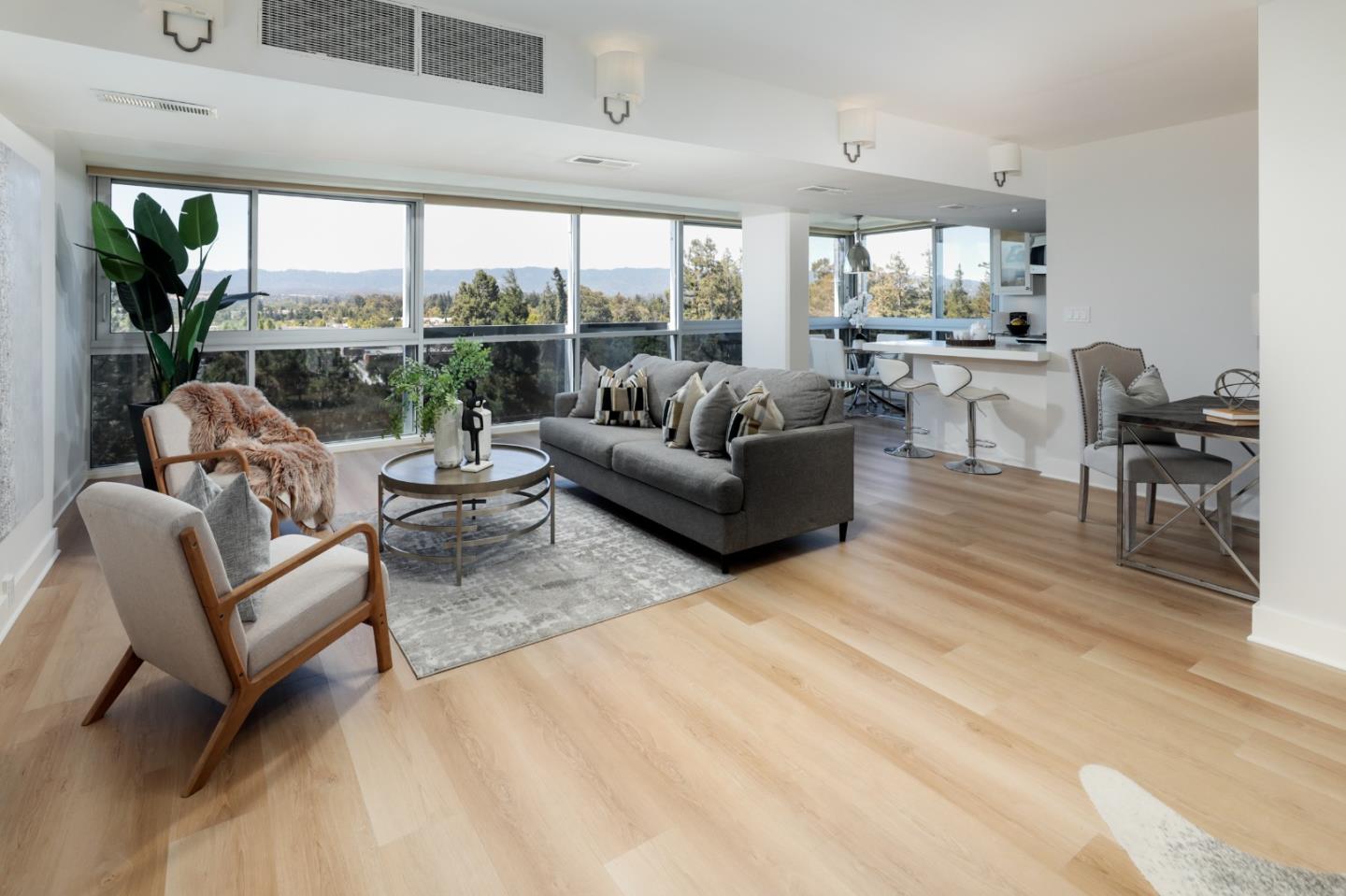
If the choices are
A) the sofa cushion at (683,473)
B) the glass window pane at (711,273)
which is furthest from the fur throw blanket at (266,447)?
the glass window pane at (711,273)

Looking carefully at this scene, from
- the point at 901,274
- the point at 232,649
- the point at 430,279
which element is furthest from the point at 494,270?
the point at 232,649

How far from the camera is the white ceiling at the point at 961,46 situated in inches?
126

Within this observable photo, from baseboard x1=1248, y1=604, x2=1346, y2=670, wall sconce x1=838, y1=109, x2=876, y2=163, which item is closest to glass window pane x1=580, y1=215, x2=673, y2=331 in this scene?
wall sconce x1=838, y1=109, x2=876, y2=163

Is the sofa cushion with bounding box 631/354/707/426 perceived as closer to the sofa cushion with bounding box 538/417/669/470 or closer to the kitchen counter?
the sofa cushion with bounding box 538/417/669/470

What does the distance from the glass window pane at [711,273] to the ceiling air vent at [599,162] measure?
4.29m

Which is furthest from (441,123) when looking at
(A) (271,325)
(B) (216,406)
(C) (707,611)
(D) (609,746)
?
(A) (271,325)

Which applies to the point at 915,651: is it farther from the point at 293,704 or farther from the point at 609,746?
the point at 293,704

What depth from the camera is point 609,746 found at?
225 centimetres

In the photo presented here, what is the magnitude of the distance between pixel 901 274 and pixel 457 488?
27.1ft

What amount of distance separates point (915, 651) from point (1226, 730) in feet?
3.18

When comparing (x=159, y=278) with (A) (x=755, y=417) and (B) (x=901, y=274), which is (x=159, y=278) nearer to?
(A) (x=755, y=417)

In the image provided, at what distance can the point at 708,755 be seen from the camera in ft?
7.22

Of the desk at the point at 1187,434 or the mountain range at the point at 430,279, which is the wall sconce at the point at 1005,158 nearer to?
the desk at the point at 1187,434

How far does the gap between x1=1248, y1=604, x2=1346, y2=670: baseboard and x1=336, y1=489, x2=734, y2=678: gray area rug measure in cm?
220
